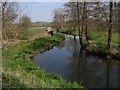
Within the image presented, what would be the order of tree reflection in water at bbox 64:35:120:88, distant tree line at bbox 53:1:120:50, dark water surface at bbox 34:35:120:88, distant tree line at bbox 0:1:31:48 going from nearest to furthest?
distant tree line at bbox 0:1:31:48, tree reflection in water at bbox 64:35:120:88, dark water surface at bbox 34:35:120:88, distant tree line at bbox 53:1:120:50

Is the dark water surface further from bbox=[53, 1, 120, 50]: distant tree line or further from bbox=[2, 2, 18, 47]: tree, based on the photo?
bbox=[2, 2, 18, 47]: tree

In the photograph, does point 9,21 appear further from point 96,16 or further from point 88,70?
point 96,16

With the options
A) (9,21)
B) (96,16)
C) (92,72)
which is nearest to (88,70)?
(92,72)

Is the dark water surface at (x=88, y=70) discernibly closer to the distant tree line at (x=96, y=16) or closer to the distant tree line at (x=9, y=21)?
the distant tree line at (x=96, y=16)

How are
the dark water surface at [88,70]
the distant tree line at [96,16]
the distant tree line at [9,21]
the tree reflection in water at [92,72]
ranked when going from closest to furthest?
the distant tree line at [9,21]
the tree reflection in water at [92,72]
the dark water surface at [88,70]
the distant tree line at [96,16]

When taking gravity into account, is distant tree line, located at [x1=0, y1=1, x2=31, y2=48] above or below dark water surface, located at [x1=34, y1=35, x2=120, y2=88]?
above

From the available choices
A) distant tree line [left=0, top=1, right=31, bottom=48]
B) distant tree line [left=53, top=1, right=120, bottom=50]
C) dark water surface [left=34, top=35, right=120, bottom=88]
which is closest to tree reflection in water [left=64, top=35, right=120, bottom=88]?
dark water surface [left=34, top=35, right=120, bottom=88]

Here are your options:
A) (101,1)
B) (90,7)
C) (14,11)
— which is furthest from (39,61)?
(14,11)

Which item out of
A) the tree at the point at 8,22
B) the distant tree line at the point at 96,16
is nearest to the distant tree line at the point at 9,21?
the tree at the point at 8,22

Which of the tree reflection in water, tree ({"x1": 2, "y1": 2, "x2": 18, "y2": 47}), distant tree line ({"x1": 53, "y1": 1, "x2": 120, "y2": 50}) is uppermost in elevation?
tree ({"x1": 2, "y1": 2, "x2": 18, "y2": 47})

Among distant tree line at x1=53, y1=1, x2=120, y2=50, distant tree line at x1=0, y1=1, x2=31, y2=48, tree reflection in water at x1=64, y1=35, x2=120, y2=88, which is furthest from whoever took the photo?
distant tree line at x1=53, y1=1, x2=120, y2=50

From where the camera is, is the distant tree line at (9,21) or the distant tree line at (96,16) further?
the distant tree line at (96,16)

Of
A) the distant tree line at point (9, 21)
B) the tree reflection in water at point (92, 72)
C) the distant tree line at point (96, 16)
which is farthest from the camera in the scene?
the distant tree line at point (96, 16)

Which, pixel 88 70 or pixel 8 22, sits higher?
pixel 8 22
